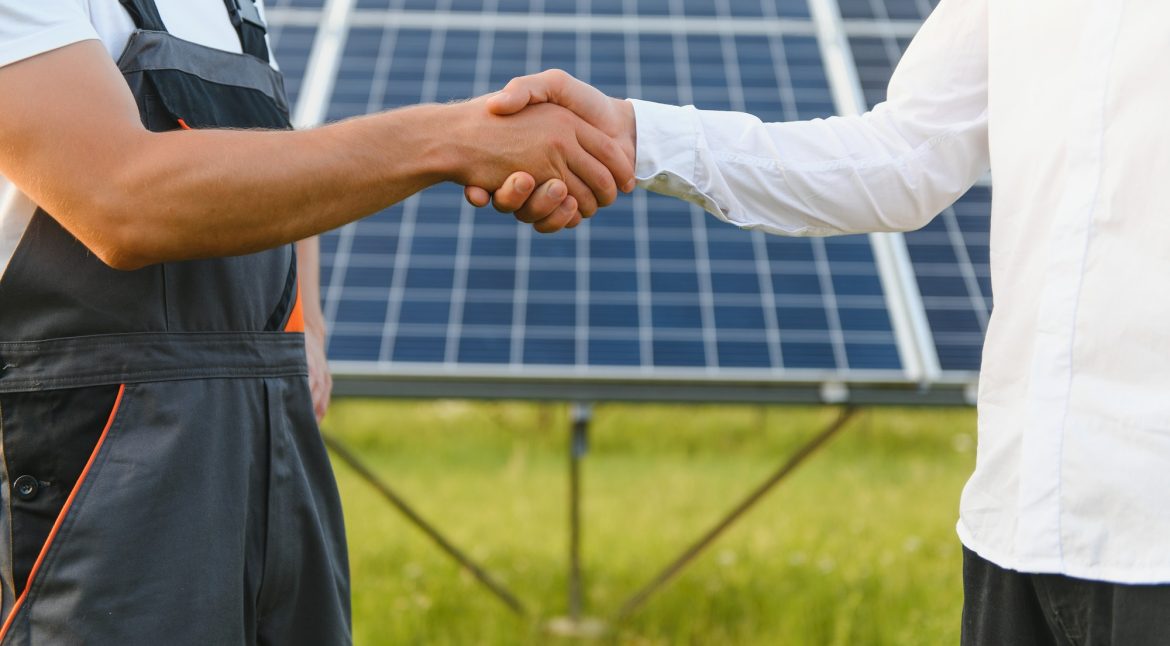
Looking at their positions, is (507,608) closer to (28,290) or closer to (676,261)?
(676,261)

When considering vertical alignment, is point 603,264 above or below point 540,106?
below

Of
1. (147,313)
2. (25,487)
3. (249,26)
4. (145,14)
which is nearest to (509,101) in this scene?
(249,26)

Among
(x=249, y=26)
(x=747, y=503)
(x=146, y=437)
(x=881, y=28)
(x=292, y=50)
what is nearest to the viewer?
(x=146, y=437)

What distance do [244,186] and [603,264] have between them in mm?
2528

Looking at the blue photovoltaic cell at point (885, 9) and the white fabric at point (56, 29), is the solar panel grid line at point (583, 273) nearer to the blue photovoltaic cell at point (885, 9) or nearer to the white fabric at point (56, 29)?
the blue photovoltaic cell at point (885, 9)

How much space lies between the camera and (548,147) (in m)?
2.18

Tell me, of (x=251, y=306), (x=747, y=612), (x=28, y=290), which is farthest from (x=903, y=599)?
(x=28, y=290)

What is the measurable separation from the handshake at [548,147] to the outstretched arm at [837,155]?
0.09 ft

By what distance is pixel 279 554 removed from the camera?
6.42ft

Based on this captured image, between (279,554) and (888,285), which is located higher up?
(279,554)

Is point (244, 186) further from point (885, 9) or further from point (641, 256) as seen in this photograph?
point (885, 9)

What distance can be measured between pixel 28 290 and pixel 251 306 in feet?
1.12

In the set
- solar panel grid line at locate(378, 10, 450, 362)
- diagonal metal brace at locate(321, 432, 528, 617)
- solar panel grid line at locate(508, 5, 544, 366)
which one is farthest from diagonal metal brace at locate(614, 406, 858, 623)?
solar panel grid line at locate(378, 10, 450, 362)

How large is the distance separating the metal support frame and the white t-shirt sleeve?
205 centimetres
